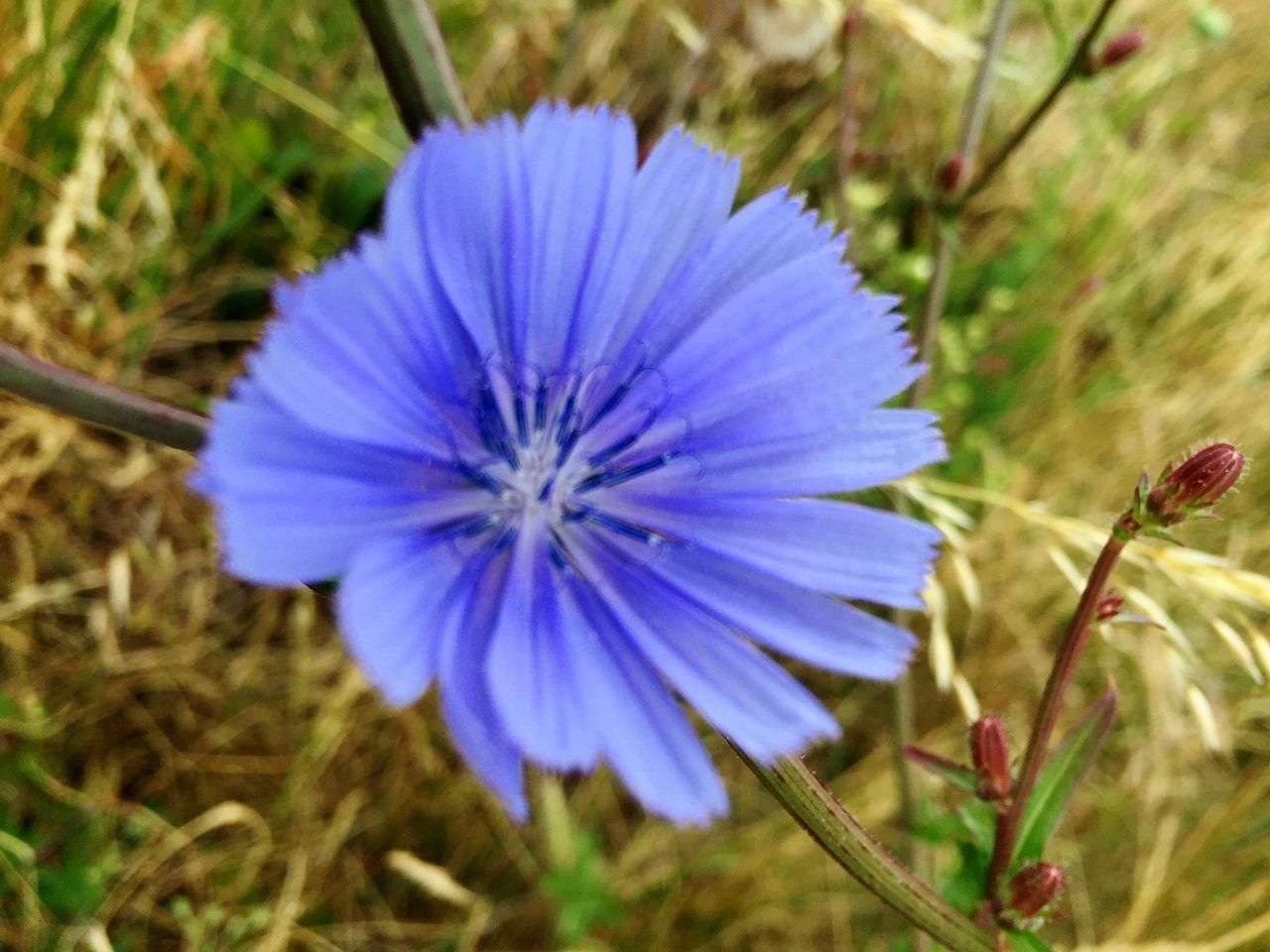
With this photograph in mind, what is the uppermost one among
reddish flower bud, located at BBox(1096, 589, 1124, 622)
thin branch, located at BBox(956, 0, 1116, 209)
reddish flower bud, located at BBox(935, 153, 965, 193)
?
thin branch, located at BBox(956, 0, 1116, 209)

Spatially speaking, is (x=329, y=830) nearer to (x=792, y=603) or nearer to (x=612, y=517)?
(x=612, y=517)

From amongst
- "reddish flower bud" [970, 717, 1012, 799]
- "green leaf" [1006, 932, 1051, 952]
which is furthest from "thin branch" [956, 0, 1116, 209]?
"green leaf" [1006, 932, 1051, 952]

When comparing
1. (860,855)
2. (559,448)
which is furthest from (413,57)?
(860,855)

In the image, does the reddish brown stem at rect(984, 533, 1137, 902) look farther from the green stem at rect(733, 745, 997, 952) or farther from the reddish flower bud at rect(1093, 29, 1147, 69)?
the reddish flower bud at rect(1093, 29, 1147, 69)

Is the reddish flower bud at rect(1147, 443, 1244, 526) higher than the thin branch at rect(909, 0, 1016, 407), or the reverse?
the thin branch at rect(909, 0, 1016, 407)

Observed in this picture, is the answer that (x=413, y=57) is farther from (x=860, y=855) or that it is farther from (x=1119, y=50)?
(x=1119, y=50)
